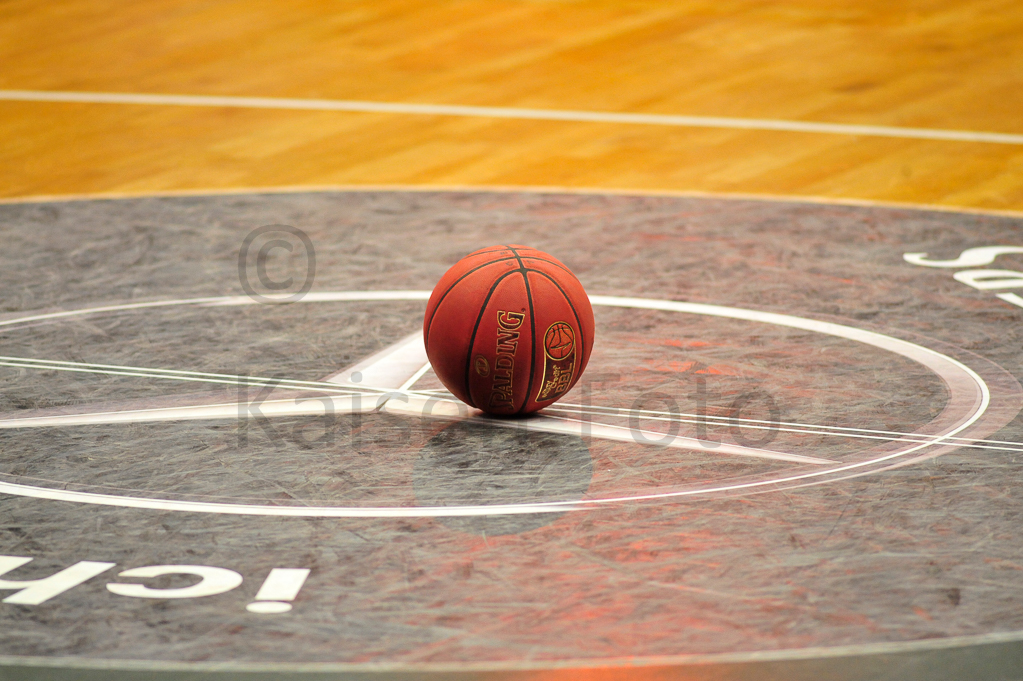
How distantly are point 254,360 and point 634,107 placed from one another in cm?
653

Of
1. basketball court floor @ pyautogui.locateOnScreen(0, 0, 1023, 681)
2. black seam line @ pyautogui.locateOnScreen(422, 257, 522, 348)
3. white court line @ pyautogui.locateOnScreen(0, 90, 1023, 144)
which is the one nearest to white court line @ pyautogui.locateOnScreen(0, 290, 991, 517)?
basketball court floor @ pyautogui.locateOnScreen(0, 0, 1023, 681)

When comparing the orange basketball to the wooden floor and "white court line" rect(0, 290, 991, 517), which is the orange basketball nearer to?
"white court line" rect(0, 290, 991, 517)

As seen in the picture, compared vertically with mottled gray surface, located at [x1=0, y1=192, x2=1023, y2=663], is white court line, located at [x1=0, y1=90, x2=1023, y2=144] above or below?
above

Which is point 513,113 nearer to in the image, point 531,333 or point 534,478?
point 531,333

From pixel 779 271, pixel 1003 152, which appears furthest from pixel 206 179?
pixel 1003 152

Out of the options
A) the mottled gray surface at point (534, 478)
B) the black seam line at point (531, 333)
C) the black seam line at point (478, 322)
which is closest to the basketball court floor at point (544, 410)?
the mottled gray surface at point (534, 478)

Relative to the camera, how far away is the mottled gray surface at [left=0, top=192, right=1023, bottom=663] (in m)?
4.00

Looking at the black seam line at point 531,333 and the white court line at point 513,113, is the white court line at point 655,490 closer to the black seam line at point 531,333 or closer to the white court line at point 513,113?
the black seam line at point 531,333

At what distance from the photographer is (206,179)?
10.6 metres

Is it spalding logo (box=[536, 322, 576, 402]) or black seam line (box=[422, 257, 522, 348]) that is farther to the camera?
black seam line (box=[422, 257, 522, 348])

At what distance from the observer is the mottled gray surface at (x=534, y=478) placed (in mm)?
4004

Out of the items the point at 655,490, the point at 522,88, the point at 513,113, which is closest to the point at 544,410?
the point at 655,490

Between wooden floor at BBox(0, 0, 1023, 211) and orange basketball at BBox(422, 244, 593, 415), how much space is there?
4.87 metres

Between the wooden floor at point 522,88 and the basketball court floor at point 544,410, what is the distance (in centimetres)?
6
